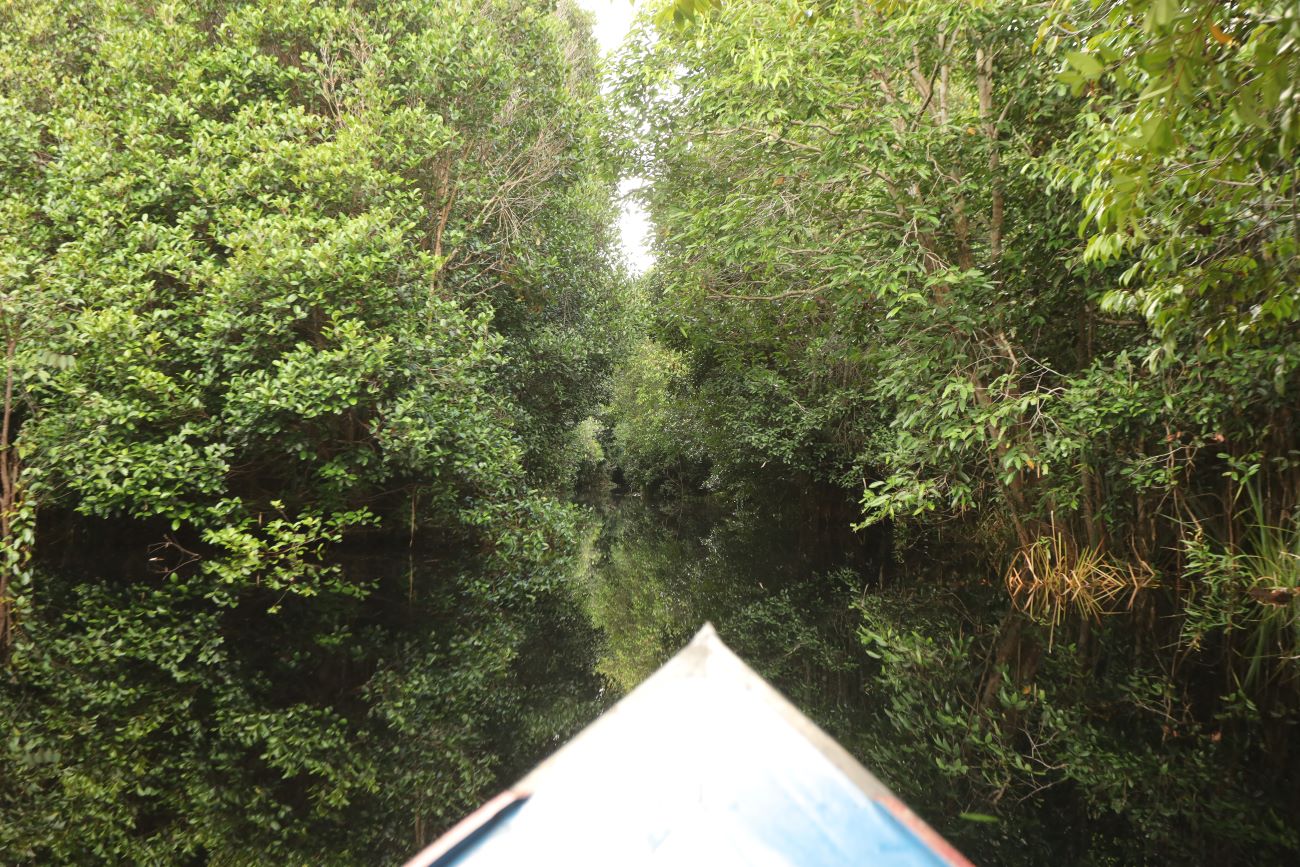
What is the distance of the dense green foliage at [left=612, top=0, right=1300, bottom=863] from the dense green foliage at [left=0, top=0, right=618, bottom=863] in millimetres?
2675

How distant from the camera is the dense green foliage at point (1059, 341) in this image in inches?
144

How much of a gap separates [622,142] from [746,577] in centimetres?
655

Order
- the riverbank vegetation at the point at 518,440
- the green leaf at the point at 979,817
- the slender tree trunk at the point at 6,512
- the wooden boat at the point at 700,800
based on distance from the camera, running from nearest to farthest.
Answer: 1. the wooden boat at the point at 700,800
2. the green leaf at the point at 979,817
3. the riverbank vegetation at the point at 518,440
4. the slender tree trunk at the point at 6,512

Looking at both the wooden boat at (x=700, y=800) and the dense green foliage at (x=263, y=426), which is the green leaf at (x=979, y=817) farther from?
the dense green foliage at (x=263, y=426)

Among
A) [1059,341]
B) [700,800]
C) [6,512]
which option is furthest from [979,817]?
[6,512]

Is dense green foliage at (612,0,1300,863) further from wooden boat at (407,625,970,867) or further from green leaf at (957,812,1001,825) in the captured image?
wooden boat at (407,625,970,867)

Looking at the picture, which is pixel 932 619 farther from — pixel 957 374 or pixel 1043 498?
pixel 957 374

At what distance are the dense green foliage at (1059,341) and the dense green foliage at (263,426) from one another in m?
2.68

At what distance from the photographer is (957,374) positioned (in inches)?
266

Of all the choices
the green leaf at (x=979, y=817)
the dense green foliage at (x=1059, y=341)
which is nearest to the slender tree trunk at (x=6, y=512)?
the dense green foliage at (x=1059, y=341)

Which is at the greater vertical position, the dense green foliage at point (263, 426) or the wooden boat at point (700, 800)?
the dense green foliage at point (263, 426)

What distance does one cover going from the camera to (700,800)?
6.91 feet

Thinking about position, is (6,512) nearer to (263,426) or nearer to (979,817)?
(263,426)

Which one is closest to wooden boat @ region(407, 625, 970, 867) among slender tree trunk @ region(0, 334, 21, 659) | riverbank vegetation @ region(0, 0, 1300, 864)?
riverbank vegetation @ region(0, 0, 1300, 864)
